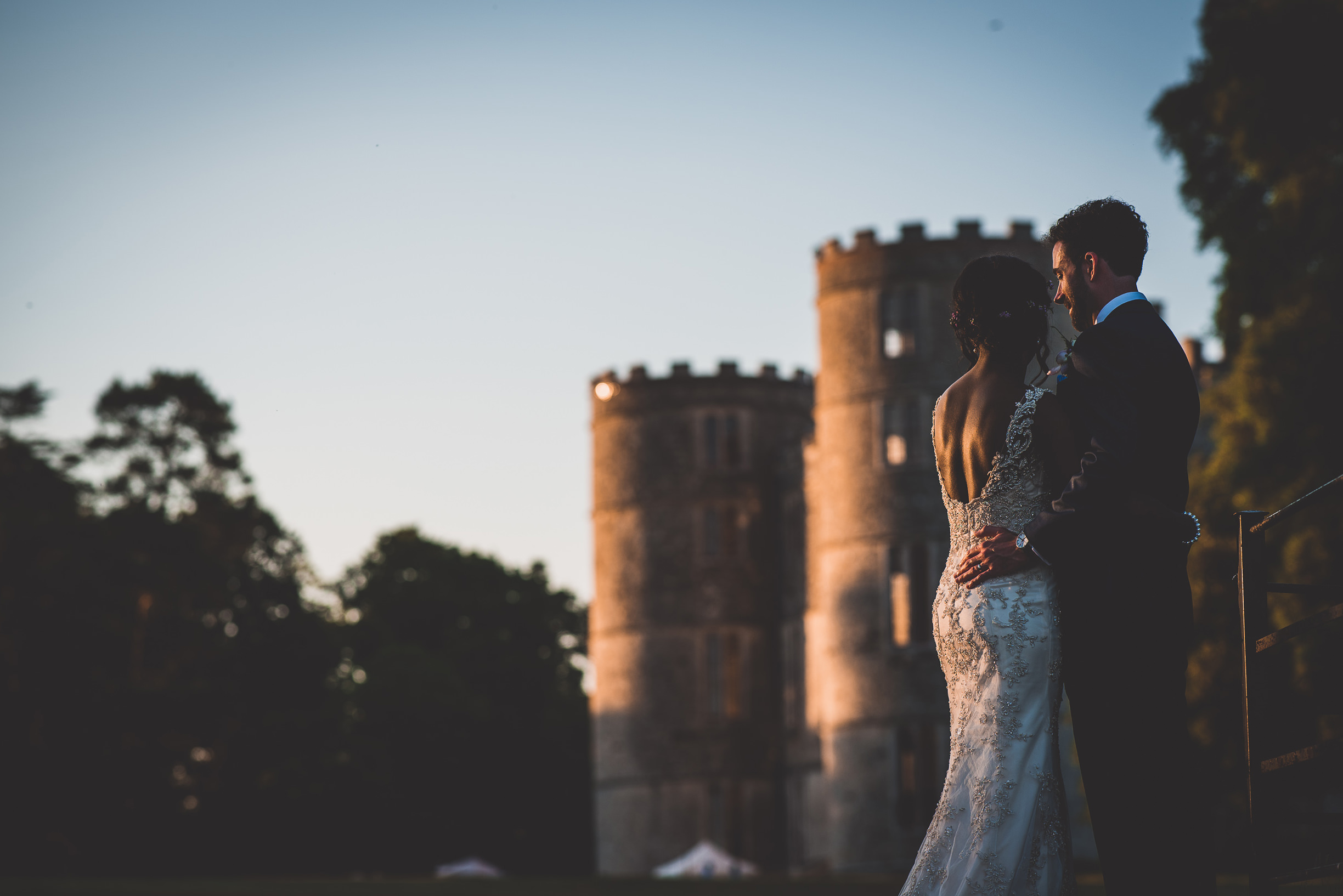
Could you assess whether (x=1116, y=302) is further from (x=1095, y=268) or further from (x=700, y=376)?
(x=700, y=376)

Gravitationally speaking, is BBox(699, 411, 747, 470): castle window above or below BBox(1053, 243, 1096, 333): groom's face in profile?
above

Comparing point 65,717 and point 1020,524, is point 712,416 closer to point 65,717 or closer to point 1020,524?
point 65,717

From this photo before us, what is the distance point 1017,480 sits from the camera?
213 inches

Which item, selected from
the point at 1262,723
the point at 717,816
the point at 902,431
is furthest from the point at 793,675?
the point at 1262,723

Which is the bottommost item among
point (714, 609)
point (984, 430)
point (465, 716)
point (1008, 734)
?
point (465, 716)

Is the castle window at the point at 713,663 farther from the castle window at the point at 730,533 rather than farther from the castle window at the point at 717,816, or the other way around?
the castle window at the point at 717,816

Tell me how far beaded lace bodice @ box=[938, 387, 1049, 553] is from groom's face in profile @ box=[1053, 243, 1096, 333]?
254mm

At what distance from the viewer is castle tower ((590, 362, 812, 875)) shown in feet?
130

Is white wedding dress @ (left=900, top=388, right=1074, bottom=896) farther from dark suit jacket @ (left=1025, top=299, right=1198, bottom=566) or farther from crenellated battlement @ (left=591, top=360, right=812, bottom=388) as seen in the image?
crenellated battlement @ (left=591, top=360, right=812, bottom=388)

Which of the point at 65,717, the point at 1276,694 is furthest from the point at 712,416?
the point at 1276,694

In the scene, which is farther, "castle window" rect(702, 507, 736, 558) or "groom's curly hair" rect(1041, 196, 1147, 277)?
"castle window" rect(702, 507, 736, 558)

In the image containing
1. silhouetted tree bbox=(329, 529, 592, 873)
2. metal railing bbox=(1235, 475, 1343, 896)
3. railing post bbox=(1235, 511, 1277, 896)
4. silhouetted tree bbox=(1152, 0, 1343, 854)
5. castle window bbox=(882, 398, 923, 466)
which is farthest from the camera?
silhouetted tree bbox=(329, 529, 592, 873)

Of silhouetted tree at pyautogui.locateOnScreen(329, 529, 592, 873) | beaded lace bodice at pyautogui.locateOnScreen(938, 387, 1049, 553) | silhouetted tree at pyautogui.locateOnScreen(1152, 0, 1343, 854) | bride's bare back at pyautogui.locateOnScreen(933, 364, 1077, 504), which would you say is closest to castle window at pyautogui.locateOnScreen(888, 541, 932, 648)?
silhouetted tree at pyautogui.locateOnScreen(1152, 0, 1343, 854)

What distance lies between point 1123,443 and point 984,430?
0.52m
